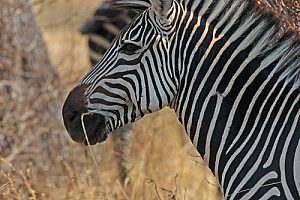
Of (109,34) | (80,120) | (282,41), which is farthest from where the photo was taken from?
(109,34)

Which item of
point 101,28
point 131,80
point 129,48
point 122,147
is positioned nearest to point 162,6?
point 129,48

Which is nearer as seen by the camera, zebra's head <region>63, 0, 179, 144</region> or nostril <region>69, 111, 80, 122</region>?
zebra's head <region>63, 0, 179, 144</region>

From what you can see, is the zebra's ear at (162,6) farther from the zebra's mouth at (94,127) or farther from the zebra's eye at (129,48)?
the zebra's mouth at (94,127)

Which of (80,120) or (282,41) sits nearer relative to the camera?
(282,41)

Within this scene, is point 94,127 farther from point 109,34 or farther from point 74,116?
point 109,34

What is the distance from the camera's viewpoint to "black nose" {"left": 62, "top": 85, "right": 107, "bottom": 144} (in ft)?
15.6

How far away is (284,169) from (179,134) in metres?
5.23

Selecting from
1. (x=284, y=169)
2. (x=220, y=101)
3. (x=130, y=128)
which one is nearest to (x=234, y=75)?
(x=220, y=101)

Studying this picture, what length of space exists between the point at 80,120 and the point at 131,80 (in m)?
0.35

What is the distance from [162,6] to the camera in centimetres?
455

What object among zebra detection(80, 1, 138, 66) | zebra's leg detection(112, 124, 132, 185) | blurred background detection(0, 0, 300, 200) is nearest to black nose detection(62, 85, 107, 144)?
blurred background detection(0, 0, 300, 200)

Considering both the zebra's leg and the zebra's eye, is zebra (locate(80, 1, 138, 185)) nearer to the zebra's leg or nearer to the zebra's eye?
the zebra's leg

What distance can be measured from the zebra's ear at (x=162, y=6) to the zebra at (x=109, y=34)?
12.7 feet

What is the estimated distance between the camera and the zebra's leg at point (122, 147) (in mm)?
8314
